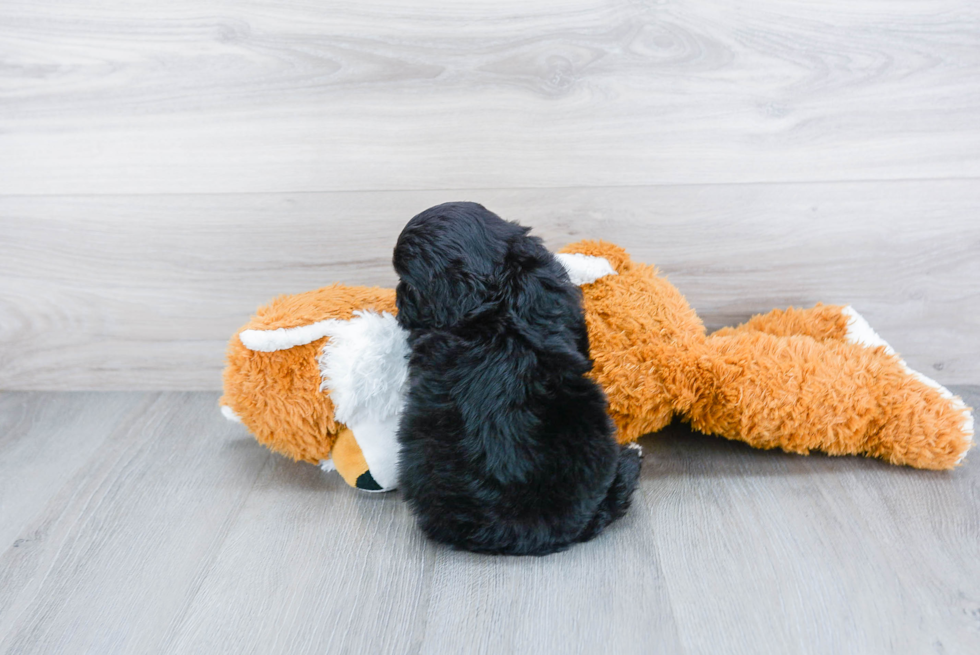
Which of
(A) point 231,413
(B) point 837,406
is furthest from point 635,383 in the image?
(A) point 231,413

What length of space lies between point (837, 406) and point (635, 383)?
0.96 ft

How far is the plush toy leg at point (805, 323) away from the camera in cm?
109

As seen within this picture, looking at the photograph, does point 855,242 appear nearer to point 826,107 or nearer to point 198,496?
point 826,107

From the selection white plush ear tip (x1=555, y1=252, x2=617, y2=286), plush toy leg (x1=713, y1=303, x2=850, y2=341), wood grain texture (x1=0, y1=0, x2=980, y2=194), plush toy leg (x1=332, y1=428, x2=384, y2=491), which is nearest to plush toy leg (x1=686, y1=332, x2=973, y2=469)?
plush toy leg (x1=713, y1=303, x2=850, y2=341)

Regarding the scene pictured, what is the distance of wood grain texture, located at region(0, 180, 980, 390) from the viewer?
1.14 metres

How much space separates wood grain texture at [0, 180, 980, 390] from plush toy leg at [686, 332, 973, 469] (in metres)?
0.23

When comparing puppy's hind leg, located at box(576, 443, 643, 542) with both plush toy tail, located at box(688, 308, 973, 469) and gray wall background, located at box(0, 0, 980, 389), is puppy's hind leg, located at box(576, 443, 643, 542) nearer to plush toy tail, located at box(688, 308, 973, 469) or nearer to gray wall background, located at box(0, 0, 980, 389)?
plush toy tail, located at box(688, 308, 973, 469)

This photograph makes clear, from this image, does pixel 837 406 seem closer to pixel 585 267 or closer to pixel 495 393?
pixel 585 267

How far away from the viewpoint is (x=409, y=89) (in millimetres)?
1086

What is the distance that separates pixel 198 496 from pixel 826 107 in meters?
1.18

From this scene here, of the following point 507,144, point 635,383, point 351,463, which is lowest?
point 351,463

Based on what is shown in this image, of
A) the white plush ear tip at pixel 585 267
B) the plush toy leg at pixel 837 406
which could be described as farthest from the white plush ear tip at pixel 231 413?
the plush toy leg at pixel 837 406

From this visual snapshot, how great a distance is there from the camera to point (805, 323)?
1.11m

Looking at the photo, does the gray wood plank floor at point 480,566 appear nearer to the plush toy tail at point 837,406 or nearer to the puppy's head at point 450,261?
the plush toy tail at point 837,406
